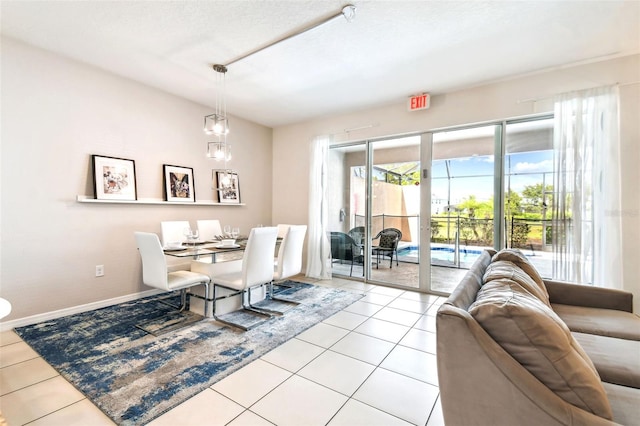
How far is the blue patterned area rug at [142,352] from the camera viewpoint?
1815 mm

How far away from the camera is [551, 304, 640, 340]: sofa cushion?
1819 millimetres

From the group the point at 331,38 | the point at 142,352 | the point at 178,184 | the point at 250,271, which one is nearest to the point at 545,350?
the point at 250,271

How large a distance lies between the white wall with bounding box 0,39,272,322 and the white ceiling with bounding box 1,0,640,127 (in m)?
0.29

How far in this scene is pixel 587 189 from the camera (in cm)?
306

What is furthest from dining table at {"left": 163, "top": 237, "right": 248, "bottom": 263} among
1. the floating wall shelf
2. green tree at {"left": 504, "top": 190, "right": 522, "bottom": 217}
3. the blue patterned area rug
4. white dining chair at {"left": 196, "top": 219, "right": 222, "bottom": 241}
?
green tree at {"left": 504, "top": 190, "right": 522, "bottom": 217}

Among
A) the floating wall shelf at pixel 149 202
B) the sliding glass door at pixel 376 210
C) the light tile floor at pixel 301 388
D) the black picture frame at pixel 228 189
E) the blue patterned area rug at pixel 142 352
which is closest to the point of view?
the light tile floor at pixel 301 388

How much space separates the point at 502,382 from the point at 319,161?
4325 mm

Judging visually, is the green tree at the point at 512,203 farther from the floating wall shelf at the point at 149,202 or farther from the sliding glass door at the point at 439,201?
the floating wall shelf at the point at 149,202

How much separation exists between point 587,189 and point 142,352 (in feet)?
15.2

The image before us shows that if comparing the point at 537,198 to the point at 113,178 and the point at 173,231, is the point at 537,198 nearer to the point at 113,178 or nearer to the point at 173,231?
the point at 173,231

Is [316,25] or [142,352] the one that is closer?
[142,352]

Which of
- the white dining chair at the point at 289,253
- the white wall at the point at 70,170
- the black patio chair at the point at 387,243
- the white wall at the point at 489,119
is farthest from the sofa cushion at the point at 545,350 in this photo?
the white wall at the point at 70,170

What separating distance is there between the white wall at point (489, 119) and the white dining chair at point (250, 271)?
7.37ft

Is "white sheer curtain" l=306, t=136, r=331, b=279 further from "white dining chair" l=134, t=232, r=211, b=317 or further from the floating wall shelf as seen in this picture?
"white dining chair" l=134, t=232, r=211, b=317
